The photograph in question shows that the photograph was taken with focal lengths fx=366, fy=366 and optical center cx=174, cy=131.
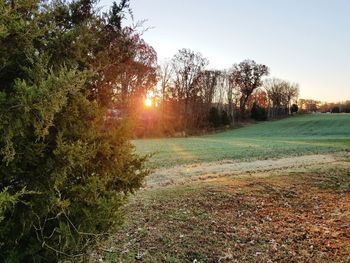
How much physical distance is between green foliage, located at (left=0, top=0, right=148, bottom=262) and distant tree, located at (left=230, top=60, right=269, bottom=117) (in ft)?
240

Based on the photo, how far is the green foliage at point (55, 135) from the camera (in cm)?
339

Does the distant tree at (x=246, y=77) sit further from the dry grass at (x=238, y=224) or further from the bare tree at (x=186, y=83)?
the dry grass at (x=238, y=224)

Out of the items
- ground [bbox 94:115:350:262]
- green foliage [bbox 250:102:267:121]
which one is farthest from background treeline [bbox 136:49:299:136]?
ground [bbox 94:115:350:262]

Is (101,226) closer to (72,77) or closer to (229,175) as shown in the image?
(72,77)

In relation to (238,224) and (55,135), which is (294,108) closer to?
(238,224)

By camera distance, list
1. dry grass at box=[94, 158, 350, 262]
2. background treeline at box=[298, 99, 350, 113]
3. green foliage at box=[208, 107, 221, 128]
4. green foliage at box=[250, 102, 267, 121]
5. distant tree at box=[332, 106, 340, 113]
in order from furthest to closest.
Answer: distant tree at box=[332, 106, 340, 113]
background treeline at box=[298, 99, 350, 113]
green foliage at box=[250, 102, 267, 121]
green foliage at box=[208, 107, 221, 128]
dry grass at box=[94, 158, 350, 262]

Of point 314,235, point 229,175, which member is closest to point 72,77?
point 314,235

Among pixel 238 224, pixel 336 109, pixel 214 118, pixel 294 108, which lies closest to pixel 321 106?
pixel 336 109

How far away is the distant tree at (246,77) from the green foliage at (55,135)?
73.1m

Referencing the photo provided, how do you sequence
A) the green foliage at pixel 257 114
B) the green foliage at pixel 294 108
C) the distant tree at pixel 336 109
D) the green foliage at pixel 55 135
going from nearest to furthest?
the green foliage at pixel 55 135 → the green foliage at pixel 257 114 → the green foliage at pixel 294 108 → the distant tree at pixel 336 109

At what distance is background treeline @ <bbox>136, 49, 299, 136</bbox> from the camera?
56594mm

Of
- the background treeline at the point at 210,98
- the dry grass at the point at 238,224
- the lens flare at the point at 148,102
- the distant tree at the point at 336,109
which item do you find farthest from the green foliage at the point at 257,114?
the dry grass at the point at 238,224

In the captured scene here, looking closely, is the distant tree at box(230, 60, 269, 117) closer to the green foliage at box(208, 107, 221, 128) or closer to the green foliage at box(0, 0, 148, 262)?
the green foliage at box(208, 107, 221, 128)

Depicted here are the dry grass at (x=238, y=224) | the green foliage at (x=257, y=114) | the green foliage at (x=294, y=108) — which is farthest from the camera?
the green foliage at (x=294, y=108)
